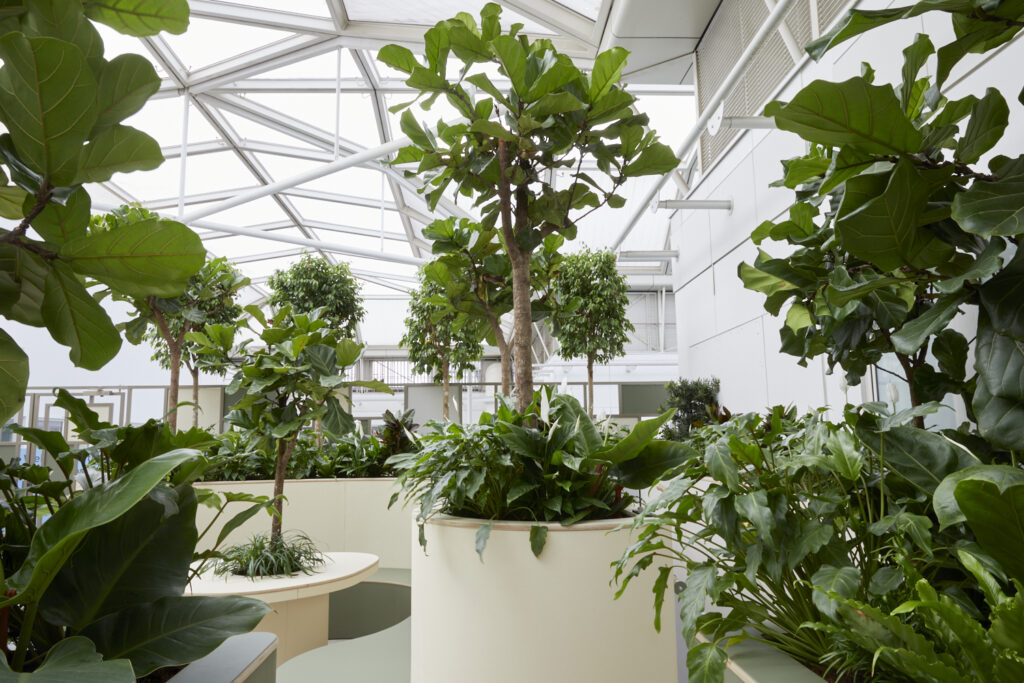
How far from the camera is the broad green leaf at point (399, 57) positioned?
7.14 ft

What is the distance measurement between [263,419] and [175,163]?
35.5 feet

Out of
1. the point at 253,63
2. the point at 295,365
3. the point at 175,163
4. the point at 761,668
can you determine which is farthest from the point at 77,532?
the point at 175,163

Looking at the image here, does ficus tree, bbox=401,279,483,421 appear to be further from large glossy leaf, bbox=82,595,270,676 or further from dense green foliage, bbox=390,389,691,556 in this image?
large glossy leaf, bbox=82,595,270,676

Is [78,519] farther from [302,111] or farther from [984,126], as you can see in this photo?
[302,111]

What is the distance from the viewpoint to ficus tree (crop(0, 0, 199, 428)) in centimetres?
67

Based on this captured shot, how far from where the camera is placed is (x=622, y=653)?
1779mm

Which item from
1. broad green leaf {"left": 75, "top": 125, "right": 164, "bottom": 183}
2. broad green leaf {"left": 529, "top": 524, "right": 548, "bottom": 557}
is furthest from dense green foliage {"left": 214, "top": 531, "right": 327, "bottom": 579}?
broad green leaf {"left": 75, "top": 125, "right": 164, "bottom": 183}

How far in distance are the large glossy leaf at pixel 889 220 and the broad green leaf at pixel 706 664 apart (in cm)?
89

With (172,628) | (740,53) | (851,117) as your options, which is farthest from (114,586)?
(740,53)

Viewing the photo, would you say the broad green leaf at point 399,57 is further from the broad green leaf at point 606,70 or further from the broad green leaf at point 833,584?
the broad green leaf at point 833,584

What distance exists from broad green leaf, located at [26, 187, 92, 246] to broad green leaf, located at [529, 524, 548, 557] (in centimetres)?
131

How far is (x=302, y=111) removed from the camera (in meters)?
10.3

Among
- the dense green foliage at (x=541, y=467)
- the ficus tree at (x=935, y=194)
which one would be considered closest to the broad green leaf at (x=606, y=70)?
the ficus tree at (x=935, y=194)

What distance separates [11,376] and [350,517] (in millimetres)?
4475
